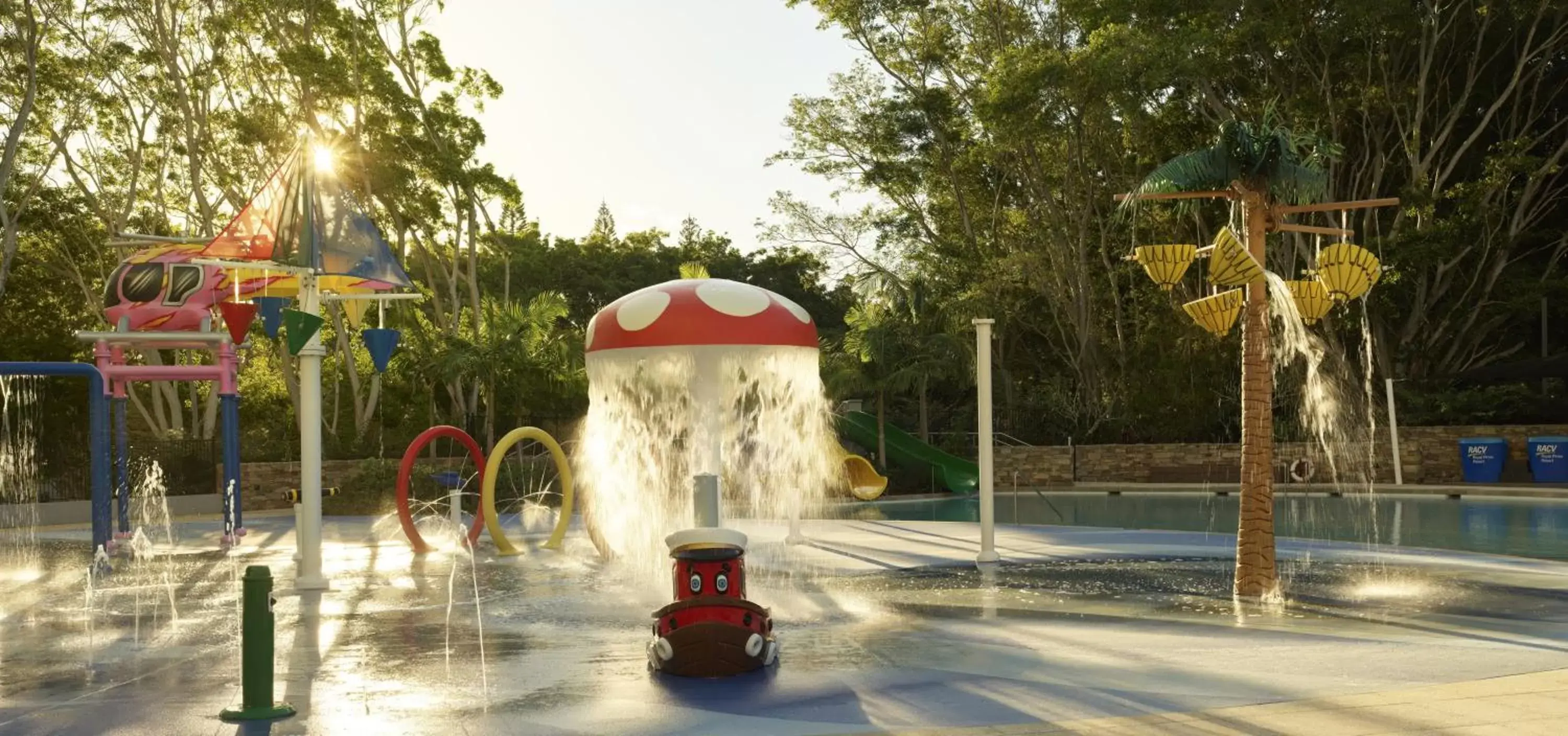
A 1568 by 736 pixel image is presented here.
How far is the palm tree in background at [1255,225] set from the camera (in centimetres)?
1128

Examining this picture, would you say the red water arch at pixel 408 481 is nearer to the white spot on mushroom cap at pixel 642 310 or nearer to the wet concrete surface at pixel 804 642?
the wet concrete surface at pixel 804 642

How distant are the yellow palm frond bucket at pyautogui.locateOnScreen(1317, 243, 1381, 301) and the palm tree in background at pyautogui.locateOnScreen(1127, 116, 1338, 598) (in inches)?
20.7

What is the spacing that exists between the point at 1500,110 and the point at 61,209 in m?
36.4

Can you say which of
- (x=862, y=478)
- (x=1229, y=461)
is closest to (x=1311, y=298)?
(x=862, y=478)

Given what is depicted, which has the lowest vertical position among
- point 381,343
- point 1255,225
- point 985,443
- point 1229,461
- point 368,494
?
point 368,494

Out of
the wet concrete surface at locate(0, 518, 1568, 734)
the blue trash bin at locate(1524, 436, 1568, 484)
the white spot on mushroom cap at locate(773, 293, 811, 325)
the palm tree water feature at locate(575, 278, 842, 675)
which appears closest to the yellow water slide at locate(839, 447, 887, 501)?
the palm tree water feature at locate(575, 278, 842, 675)

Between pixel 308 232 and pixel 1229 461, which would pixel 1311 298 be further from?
pixel 1229 461

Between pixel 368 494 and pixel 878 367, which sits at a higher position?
pixel 878 367

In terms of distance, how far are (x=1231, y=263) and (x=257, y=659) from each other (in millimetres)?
8003

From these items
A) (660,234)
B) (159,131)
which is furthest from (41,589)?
(660,234)

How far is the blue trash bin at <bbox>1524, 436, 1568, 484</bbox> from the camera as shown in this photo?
26422 millimetres

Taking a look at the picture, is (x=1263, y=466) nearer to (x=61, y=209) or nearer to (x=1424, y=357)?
(x=1424, y=357)

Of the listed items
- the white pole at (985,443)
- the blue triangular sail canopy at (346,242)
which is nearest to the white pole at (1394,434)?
the white pole at (985,443)

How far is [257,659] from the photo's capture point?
282 inches
